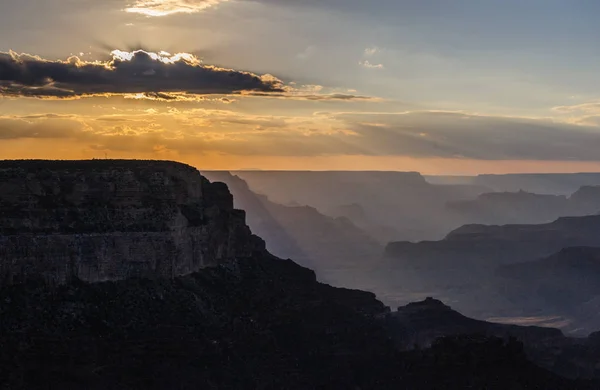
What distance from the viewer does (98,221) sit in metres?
105

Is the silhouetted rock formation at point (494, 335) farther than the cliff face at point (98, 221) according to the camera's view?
Yes

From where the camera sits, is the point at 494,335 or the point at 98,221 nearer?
the point at 98,221

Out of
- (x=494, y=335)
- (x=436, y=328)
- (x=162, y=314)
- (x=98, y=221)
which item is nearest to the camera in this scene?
(x=98, y=221)

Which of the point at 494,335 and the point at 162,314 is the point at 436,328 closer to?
the point at 494,335

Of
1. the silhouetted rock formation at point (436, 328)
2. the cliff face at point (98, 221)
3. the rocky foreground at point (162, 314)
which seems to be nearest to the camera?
the rocky foreground at point (162, 314)

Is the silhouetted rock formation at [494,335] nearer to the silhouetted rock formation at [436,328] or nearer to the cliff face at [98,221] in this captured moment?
the silhouetted rock formation at [436,328]

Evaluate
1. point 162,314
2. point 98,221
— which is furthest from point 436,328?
point 98,221

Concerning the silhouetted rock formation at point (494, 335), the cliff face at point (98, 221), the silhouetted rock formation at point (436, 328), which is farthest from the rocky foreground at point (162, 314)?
the silhouetted rock formation at point (494, 335)

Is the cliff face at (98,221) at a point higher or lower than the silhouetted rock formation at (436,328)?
higher

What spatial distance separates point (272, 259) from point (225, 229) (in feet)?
35.6

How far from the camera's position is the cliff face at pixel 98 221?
329 ft

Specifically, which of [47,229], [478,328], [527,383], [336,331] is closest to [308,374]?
[336,331]

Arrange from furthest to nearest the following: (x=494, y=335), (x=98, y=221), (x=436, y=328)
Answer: (x=436, y=328), (x=494, y=335), (x=98, y=221)

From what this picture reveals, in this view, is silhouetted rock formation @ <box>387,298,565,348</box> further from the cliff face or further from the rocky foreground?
the cliff face
